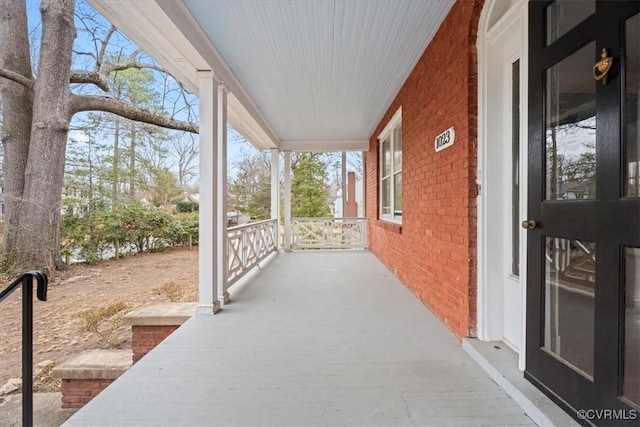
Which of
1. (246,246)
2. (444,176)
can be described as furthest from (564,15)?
(246,246)

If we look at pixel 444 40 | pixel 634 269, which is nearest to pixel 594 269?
pixel 634 269

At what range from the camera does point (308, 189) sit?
1228 cm

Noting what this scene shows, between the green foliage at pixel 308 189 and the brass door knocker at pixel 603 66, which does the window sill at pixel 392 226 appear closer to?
the brass door knocker at pixel 603 66

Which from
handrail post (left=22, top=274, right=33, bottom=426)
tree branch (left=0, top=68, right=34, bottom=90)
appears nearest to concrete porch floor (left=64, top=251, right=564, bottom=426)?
handrail post (left=22, top=274, right=33, bottom=426)

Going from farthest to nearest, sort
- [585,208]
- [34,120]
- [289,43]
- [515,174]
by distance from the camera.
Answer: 1. [34,120]
2. [289,43]
3. [515,174]
4. [585,208]

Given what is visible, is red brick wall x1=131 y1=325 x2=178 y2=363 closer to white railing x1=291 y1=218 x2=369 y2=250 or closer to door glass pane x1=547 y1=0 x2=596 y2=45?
door glass pane x1=547 y1=0 x2=596 y2=45

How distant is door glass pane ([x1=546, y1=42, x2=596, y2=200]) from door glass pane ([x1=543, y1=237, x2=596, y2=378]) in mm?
269

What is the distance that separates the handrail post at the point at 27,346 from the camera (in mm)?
1420

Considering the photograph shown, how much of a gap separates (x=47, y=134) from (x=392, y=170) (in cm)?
662

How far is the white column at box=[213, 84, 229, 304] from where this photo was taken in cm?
329

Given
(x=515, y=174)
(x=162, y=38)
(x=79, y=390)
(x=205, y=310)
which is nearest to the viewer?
(x=515, y=174)

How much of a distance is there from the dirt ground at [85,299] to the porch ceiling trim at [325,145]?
12.8 ft

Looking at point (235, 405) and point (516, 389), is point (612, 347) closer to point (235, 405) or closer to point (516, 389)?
point (516, 389)

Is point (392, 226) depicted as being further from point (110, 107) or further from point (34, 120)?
point (34, 120)
